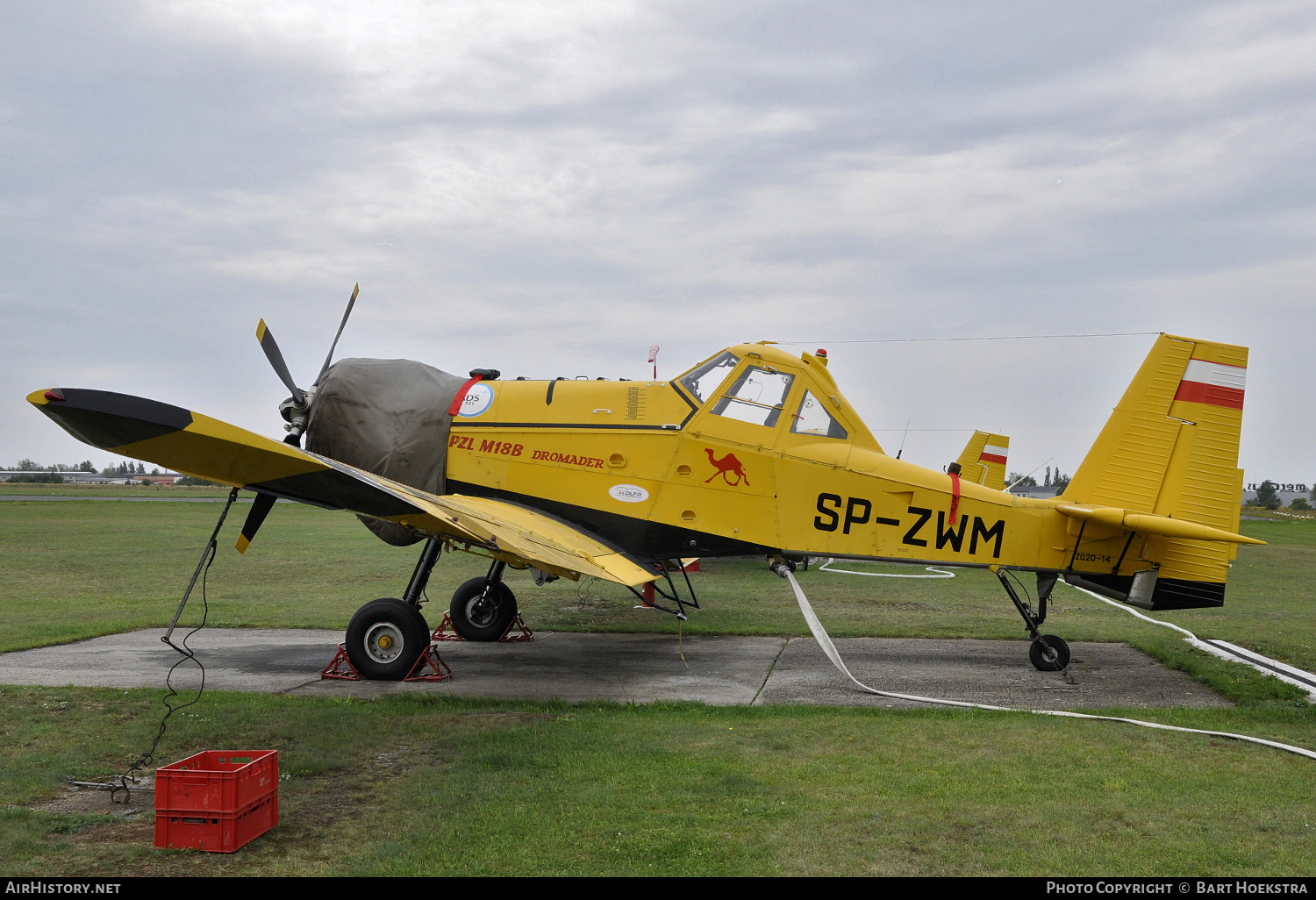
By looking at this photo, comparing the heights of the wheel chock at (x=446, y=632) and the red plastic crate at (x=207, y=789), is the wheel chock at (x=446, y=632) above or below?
below

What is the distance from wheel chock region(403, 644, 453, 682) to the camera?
30.0 feet

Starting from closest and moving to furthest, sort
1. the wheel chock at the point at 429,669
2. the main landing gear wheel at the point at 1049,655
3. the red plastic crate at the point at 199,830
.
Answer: the red plastic crate at the point at 199,830 → the wheel chock at the point at 429,669 → the main landing gear wheel at the point at 1049,655

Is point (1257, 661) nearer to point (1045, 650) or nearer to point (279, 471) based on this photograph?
point (1045, 650)

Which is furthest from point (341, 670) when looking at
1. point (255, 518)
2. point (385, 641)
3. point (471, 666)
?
point (255, 518)

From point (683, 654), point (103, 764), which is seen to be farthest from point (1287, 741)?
point (103, 764)

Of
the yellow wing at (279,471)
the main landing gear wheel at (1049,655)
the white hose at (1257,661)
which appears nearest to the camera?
the yellow wing at (279,471)

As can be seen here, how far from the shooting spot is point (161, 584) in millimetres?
17375

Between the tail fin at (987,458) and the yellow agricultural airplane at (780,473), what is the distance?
47.9 ft

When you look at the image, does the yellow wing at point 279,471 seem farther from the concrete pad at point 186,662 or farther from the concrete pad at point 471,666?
the concrete pad at point 186,662

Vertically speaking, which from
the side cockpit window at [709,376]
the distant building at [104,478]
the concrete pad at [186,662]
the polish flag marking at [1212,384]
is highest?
the polish flag marking at [1212,384]

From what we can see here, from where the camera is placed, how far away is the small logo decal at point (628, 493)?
986cm

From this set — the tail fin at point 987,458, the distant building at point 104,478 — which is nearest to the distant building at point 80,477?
the distant building at point 104,478

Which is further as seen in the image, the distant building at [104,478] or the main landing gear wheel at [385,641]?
the distant building at [104,478]

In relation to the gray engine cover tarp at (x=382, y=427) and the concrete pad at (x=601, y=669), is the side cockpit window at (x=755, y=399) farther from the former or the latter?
the gray engine cover tarp at (x=382, y=427)
